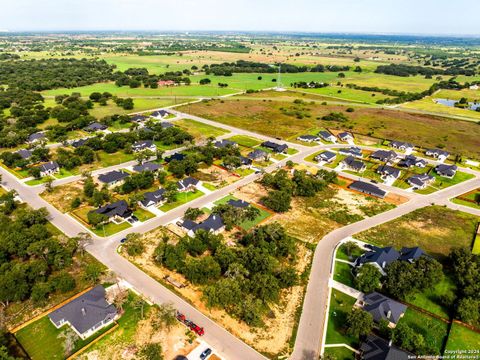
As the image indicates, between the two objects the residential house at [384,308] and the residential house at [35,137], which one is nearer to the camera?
the residential house at [384,308]

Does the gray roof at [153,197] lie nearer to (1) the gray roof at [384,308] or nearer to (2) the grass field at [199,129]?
(2) the grass field at [199,129]

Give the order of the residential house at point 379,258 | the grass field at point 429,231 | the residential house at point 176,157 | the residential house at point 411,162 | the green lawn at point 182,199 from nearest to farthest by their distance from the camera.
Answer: the residential house at point 379,258, the grass field at point 429,231, the green lawn at point 182,199, the residential house at point 176,157, the residential house at point 411,162

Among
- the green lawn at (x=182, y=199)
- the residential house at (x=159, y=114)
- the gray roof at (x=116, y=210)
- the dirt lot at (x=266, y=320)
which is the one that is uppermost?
the residential house at (x=159, y=114)

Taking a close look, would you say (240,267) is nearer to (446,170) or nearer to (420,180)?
(420,180)

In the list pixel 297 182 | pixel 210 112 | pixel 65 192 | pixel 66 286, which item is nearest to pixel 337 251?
pixel 297 182

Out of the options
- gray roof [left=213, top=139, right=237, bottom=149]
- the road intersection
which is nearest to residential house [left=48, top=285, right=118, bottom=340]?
the road intersection

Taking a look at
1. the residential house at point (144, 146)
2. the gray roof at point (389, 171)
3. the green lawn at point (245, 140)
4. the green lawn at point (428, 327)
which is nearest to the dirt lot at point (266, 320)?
the green lawn at point (428, 327)
